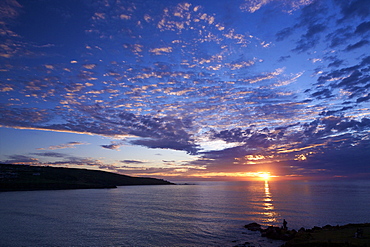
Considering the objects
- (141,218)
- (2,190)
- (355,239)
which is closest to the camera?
(355,239)

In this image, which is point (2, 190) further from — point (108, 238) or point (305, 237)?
point (305, 237)

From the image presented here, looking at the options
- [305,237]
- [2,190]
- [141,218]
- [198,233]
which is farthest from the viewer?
[2,190]

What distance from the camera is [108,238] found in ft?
147

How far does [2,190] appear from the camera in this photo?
489 ft

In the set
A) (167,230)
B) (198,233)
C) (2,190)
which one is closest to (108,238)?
(167,230)

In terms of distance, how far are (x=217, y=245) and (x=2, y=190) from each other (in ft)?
541

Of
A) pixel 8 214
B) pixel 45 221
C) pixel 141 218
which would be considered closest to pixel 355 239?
pixel 141 218

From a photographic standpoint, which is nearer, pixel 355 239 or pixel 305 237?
pixel 355 239

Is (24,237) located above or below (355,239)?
below

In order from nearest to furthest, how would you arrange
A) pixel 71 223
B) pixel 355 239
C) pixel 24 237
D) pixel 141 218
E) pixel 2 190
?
pixel 355 239, pixel 24 237, pixel 71 223, pixel 141 218, pixel 2 190

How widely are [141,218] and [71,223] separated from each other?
18.1 m

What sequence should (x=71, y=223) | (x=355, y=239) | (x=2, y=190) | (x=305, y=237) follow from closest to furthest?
(x=355, y=239) < (x=305, y=237) < (x=71, y=223) < (x=2, y=190)

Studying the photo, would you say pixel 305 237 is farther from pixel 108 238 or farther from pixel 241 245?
pixel 108 238

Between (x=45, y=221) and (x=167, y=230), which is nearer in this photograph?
(x=167, y=230)
